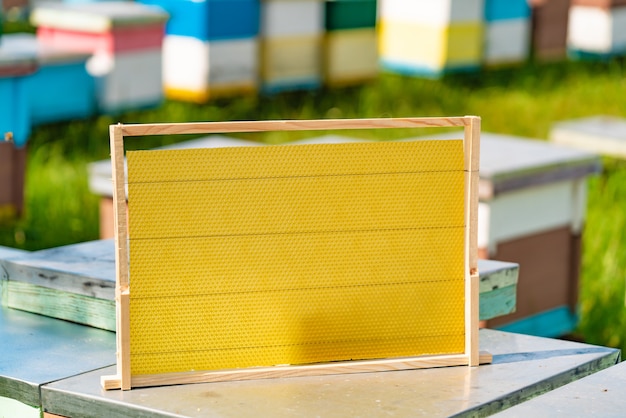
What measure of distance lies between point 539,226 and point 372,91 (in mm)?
4190

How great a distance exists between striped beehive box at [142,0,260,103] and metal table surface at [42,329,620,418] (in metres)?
5.19

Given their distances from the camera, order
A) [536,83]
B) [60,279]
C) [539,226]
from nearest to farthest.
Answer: [60,279], [539,226], [536,83]

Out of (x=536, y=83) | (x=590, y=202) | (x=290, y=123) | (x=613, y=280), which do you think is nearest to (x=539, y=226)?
(x=613, y=280)

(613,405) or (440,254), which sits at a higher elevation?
(440,254)

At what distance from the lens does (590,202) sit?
5320 mm

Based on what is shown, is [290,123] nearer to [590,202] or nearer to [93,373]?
[93,373]

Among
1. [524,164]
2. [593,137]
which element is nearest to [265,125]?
[524,164]

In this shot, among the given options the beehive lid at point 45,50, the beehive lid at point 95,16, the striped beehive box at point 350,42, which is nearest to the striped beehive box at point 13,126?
the beehive lid at point 45,50

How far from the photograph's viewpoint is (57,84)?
6.50 meters

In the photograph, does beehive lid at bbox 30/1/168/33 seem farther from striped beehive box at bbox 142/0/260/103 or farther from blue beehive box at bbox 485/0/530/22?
blue beehive box at bbox 485/0/530/22

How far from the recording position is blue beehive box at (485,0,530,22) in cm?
889

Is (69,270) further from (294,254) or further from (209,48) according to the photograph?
(209,48)

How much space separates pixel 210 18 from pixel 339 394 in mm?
5330

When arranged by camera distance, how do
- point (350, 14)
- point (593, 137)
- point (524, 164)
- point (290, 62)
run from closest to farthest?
point (524, 164), point (593, 137), point (290, 62), point (350, 14)
